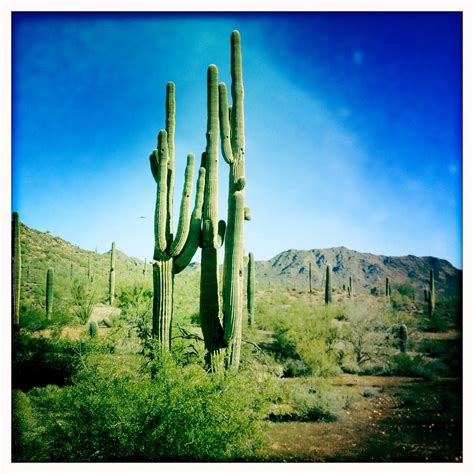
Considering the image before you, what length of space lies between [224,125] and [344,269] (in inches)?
1110

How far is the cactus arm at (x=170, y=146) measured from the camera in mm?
7297

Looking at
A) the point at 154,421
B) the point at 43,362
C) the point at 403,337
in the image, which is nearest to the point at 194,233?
the point at 154,421

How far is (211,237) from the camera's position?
6.84 metres

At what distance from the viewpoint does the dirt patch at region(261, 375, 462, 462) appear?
6141mm

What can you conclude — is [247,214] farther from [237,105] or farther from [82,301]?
[82,301]

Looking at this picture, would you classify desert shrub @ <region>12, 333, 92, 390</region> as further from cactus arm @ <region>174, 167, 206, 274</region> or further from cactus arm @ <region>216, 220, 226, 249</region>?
cactus arm @ <region>216, 220, 226, 249</region>

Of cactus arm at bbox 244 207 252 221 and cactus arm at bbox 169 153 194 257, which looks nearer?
cactus arm at bbox 244 207 252 221

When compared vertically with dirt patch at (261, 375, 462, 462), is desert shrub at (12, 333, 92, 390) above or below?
above

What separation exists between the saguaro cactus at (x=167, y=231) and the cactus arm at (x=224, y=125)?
2.32 ft

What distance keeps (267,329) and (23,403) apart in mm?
9361

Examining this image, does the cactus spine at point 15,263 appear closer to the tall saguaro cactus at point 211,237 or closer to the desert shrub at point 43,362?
the desert shrub at point 43,362

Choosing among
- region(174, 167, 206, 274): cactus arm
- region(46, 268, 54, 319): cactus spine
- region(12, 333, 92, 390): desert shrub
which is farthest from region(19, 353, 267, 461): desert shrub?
region(46, 268, 54, 319): cactus spine

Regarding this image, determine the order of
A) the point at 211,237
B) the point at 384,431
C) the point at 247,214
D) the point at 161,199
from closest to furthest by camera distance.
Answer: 1. the point at 211,237
2. the point at 247,214
3. the point at 161,199
4. the point at 384,431

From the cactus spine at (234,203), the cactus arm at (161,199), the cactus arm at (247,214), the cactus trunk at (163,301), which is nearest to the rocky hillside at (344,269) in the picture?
the cactus arm at (247,214)
